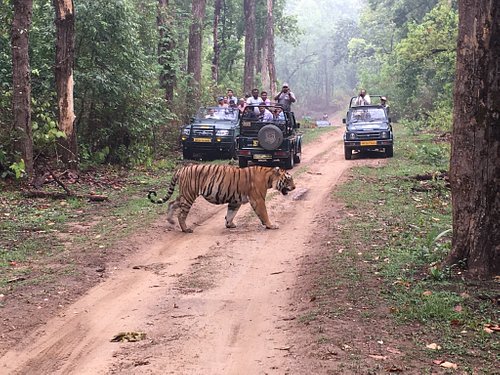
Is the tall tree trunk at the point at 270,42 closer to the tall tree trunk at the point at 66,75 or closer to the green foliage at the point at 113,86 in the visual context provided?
the green foliage at the point at 113,86

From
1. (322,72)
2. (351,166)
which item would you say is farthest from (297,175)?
(322,72)

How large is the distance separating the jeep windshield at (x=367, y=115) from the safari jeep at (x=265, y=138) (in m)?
4.07

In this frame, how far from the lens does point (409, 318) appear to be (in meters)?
6.19

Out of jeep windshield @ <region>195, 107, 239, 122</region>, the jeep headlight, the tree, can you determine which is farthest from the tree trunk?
the tree

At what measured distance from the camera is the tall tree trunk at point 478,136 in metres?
6.93

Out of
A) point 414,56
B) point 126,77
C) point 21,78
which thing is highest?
point 414,56

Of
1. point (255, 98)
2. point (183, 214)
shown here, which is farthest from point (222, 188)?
point (255, 98)

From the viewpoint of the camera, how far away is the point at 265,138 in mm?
18125

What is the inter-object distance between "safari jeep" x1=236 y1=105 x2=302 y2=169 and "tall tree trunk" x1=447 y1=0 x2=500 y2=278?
36.1ft

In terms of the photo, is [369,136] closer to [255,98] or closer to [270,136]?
[255,98]

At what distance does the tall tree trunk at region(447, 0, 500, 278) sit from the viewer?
6930 mm

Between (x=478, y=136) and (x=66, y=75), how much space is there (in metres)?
12.1

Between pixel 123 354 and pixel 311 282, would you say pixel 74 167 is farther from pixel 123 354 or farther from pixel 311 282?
pixel 123 354

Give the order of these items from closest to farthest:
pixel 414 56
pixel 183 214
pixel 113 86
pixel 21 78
→ pixel 183 214 < pixel 21 78 < pixel 113 86 < pixel 414 56
